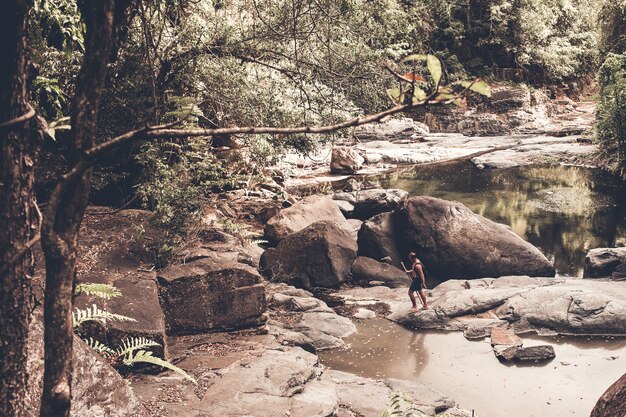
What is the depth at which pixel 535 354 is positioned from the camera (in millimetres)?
8516

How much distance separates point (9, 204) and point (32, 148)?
217 millimetres

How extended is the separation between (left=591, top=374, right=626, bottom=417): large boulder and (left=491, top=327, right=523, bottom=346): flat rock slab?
4.43m

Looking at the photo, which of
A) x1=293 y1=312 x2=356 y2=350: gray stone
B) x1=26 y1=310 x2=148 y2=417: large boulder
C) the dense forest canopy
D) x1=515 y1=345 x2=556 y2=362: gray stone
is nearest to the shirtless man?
x1=293 y1=312 x2=356 y2=350: gray stone

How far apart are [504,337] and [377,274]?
3917 mm

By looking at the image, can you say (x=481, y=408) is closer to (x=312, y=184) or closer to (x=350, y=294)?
(x=350, y=294)

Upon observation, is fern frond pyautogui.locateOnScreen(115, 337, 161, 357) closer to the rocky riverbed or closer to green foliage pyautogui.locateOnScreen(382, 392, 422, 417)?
the rocky riverbed

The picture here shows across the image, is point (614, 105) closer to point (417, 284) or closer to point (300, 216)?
point (300, 216)

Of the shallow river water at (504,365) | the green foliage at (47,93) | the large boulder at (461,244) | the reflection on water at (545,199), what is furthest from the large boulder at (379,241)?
the green foliage at (47,93)

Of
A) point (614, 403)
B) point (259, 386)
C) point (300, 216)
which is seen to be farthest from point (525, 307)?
point (259, 386)

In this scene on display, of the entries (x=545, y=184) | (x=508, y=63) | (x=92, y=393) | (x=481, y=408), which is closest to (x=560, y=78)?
(x=508, y=63)

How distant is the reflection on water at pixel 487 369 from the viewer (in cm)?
730

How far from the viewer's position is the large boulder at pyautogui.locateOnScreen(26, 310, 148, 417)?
373cm

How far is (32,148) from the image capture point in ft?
5.86

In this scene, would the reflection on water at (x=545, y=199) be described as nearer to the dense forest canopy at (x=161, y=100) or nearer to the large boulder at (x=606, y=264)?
the large boulder at (x=606, y=264)
